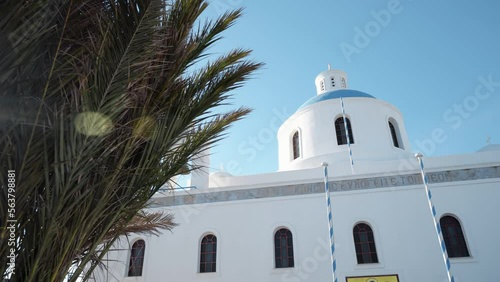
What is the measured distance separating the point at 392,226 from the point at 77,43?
28.2 ft

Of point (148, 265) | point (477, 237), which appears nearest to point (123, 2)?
point (148, 265)

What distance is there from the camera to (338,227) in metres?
9.36

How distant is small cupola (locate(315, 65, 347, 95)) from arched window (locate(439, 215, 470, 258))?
6.94 m

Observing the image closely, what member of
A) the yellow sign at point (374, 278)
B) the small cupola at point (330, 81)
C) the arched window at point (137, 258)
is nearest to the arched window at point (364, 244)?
the yellow sign at point (374, 278)

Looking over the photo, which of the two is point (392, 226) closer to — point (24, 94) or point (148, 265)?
point (148, 265)

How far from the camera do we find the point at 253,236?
383 inches

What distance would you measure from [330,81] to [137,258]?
9.67m

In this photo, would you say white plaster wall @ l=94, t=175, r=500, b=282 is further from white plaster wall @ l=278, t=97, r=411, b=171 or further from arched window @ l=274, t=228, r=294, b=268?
white plaster wall @ l=278, t=97, r=411, b=171

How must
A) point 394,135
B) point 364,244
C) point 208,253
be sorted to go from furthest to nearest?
point 394,135 → point 208,253 → point 364,244

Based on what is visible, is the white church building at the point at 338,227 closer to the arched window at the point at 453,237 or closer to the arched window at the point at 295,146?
the arched window at the point at 453,237

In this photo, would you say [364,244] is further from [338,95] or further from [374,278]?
[338,95]

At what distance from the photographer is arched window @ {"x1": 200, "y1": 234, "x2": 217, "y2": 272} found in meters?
9.70

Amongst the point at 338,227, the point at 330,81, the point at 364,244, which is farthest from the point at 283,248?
the point at 330,81

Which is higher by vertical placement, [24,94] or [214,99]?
[214,99]
